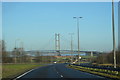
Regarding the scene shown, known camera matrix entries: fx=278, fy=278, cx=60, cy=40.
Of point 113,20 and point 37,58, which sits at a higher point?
point 113,20

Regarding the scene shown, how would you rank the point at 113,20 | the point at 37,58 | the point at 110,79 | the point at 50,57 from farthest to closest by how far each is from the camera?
the point at 50,57
the point at 37,58
the point at 113,20
the point at 110,79

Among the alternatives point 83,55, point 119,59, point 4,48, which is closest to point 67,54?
point 83,55

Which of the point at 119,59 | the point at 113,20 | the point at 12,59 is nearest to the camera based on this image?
the point at 113,20

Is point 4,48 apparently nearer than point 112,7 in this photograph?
No

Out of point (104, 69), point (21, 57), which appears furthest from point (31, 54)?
point (104, 69)

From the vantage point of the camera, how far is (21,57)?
129500mm

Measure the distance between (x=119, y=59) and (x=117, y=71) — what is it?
49703mm

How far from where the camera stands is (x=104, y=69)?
30.8 meters

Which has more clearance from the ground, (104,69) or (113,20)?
(113,20)

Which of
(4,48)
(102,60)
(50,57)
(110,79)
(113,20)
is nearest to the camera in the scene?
(110,79)

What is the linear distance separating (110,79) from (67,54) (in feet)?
458

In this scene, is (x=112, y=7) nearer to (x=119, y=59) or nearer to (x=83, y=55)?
(x=119, y=59)

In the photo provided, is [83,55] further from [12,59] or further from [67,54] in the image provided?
[12,59]

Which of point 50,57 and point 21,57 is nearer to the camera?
point 21,57
